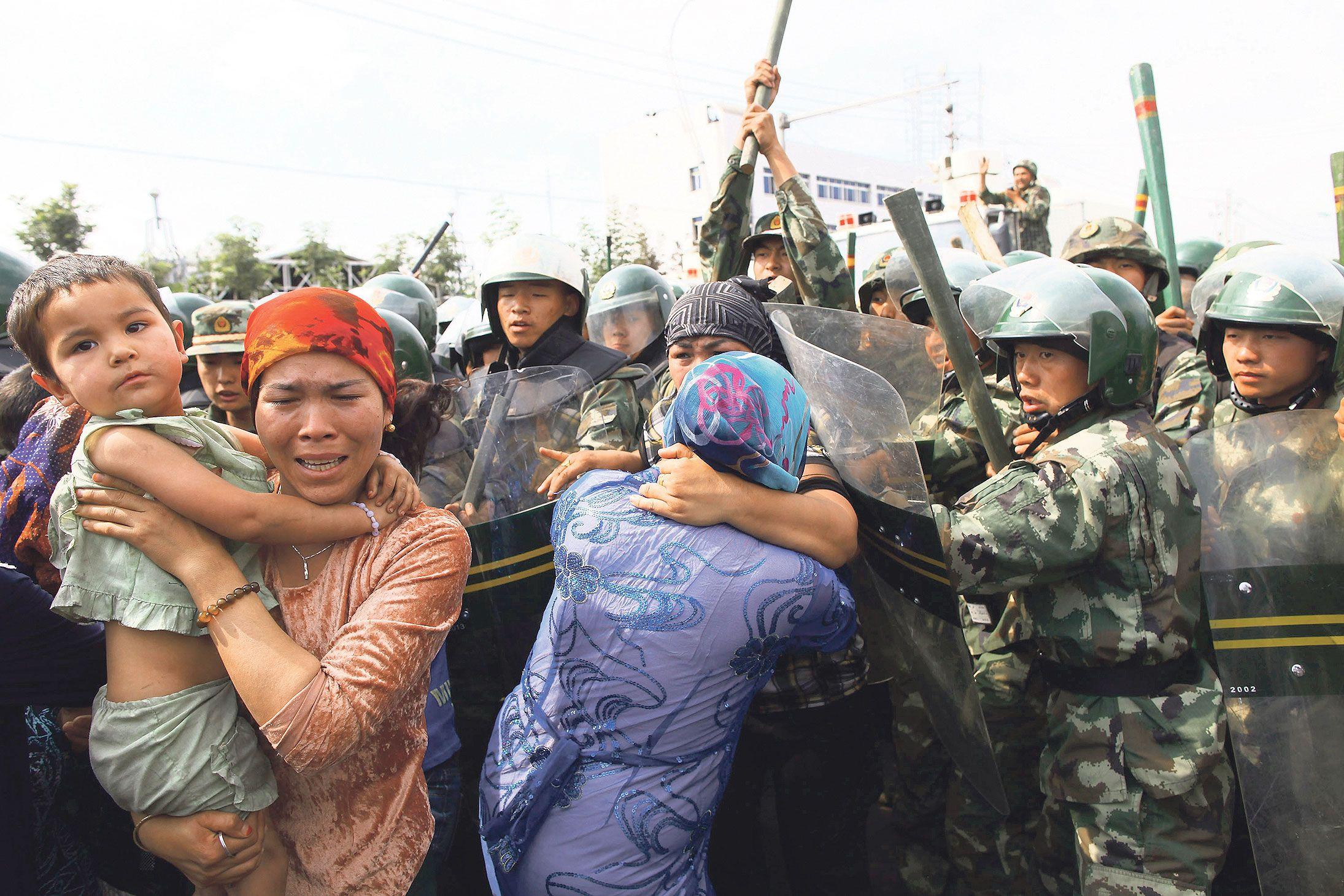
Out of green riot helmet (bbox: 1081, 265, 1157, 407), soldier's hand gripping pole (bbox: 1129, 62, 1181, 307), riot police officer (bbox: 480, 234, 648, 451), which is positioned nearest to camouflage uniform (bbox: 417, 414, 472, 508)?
riot police officer (bbox: 480, 234, 648, 451)

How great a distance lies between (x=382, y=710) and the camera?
1.64 meters

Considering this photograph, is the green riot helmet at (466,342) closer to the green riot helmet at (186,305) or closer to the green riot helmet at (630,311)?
the green riot helmet at (630,311)

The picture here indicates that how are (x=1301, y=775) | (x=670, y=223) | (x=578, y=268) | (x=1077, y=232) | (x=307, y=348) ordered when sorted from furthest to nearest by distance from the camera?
(x=670, y=223) < (x=1077, y=232) < (x=578, y=268) < (x=1301, y=775) < (x=307, y=348)

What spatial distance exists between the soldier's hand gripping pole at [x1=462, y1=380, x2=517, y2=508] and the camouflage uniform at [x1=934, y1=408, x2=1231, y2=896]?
1466 mm

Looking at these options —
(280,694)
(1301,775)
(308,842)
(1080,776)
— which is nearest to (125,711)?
(280,694)

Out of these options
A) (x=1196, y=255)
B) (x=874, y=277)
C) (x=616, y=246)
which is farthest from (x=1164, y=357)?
(x=616, y=246)

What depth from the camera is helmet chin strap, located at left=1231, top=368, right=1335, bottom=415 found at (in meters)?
3.03

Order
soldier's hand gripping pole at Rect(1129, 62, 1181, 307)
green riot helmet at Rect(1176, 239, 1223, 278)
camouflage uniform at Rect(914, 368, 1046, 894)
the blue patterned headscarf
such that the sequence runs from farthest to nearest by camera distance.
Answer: green riot helmet at Rect(1176, 239, 1223, 278), soldier's hand gripping pole at Rect(1129, 62, 1181, 307), camouflage uniform at Rect(914, 368, 1046, 894), the blue patterned headscarf

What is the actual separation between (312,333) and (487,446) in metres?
1.20

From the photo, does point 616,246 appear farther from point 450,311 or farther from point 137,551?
point 137,551

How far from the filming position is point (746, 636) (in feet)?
5.84

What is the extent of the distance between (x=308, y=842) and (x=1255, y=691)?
249cm

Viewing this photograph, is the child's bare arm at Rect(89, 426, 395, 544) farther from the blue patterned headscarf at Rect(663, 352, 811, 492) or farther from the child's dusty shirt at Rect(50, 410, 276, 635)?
the blue patterned headscarf at Rect(663, 352, 811, 492)

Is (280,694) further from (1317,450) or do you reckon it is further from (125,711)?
(1317,450)
